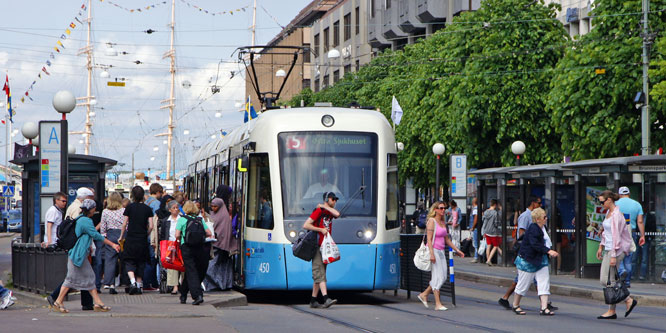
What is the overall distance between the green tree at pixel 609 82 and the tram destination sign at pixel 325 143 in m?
17.6

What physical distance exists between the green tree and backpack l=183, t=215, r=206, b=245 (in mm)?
20309

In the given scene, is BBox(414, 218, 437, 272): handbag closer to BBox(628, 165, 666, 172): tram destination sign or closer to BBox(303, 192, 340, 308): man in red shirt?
BBox(303, 192, 340, 308): man in red shirt

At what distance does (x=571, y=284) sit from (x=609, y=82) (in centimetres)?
1369

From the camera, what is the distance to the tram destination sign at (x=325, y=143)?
1781 cm

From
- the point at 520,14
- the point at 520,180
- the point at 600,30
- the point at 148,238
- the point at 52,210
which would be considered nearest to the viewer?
the point at 52,210

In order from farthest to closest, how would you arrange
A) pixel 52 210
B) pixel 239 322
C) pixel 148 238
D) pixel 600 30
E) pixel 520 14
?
pixel 520 14 → pixel 600 30 → pixel 148 238 → pixel 52 210 → pixel 239 322

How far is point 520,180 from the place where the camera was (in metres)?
27.8

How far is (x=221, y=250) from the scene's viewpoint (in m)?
18.5

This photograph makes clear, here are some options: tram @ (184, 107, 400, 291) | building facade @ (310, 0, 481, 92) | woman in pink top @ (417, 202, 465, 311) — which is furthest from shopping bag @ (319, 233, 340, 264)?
building facade @ (310, 0, 481, 92)

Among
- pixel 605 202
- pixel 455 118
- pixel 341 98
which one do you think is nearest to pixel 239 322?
pixel 605 202

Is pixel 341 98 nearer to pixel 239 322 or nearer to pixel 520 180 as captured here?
pixel 520 180

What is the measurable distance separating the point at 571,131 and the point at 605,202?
1986cm

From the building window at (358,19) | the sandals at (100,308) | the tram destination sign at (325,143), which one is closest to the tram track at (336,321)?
the tram destination sign at (325,143)

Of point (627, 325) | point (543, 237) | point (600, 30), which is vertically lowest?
point (627, 325)
